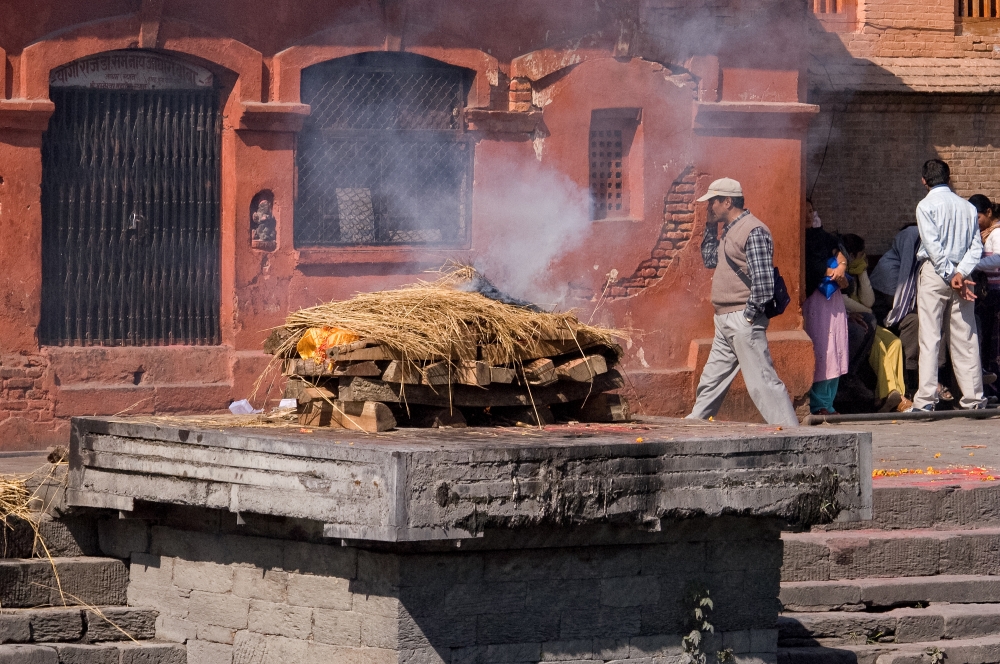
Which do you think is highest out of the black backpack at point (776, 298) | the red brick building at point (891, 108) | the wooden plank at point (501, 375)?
A: the red brick building at point (891, 108)

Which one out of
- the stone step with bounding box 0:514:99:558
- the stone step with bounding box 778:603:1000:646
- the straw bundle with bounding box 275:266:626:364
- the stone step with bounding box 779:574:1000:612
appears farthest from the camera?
the stone step with bounding box 779:574:1000:612

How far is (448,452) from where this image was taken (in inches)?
257

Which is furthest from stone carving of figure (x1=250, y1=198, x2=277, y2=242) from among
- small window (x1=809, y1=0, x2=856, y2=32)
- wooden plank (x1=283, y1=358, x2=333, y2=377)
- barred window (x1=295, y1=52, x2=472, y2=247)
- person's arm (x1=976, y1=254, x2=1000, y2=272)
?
small window (x1=809, y1=0, x2=856, y2=32)

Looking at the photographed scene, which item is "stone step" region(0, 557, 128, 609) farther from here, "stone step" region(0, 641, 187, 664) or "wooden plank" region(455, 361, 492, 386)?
"wooden plank" region(455, 361, 492, 386)

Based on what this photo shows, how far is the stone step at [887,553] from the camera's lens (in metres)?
9.01

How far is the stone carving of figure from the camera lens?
490 inches

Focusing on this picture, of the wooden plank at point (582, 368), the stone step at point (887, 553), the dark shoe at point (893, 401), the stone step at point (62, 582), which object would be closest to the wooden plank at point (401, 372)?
the wooden plank at point (582, 368)

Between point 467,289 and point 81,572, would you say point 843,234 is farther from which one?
point 81,572

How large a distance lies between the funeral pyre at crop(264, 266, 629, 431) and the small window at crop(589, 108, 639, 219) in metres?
5.47

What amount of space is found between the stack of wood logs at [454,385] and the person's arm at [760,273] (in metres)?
2.87

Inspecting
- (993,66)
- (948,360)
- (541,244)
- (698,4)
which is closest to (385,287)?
(541,244)

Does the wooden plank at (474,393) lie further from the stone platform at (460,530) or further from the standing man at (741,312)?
the standing man at (741,312)

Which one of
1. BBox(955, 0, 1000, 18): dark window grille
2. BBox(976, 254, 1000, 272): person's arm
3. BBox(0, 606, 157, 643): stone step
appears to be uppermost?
BBox(955, 0, 1000, 18): dark window grille

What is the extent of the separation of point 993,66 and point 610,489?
11.4m
